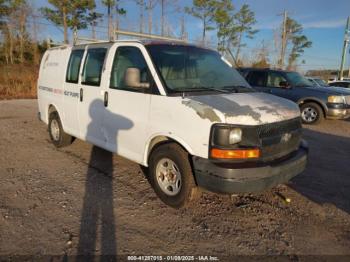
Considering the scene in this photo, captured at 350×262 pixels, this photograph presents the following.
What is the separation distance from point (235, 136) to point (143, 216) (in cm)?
152

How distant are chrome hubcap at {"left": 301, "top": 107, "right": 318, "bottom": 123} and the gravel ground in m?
4.77

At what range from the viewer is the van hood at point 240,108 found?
3088mm

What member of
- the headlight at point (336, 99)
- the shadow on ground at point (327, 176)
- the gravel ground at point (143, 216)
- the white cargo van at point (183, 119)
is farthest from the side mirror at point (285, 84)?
the white cargo van at point (183, 119)

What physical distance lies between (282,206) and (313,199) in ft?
1.84

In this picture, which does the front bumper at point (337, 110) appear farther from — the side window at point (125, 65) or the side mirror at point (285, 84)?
the side window at point (125, 65)

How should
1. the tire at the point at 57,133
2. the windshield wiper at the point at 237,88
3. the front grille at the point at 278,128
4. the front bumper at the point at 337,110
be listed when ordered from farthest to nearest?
1. the front bumper at the point at 337,110
2. the tire at the point at 57,133
3. the windshield wiper at the point at 237,88
4. the front grille at the point at 278,128

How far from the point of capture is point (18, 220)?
3.36 metres

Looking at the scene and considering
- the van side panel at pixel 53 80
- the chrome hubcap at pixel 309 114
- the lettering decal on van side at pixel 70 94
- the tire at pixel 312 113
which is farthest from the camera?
the chrome hubcap at pixel 309 114

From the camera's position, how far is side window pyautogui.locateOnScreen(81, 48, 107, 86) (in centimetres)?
460

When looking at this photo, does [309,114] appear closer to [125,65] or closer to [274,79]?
[274,79]

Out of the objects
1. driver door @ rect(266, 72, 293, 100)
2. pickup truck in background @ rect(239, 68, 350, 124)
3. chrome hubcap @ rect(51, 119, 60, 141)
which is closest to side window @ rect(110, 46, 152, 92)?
chrome hubcap @ rect(51, 119, 60, 141)

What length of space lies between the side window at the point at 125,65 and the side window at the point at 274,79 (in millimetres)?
7129

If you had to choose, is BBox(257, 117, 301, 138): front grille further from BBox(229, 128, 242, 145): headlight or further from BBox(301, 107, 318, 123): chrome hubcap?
BBox(301, 107, 318, 123): chrome hubcap

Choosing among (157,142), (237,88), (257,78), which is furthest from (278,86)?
(157,142)
